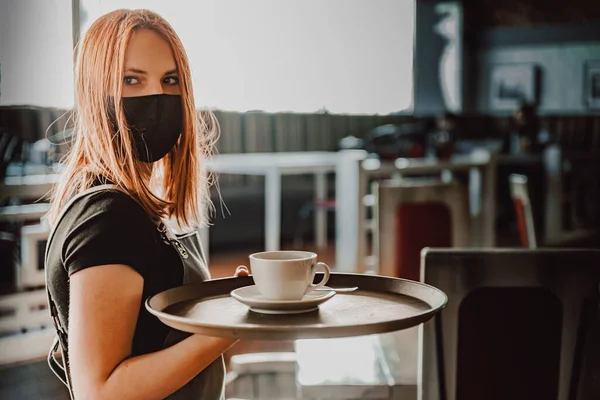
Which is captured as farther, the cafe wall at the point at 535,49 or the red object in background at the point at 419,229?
the cafe wall at the point at 535,49

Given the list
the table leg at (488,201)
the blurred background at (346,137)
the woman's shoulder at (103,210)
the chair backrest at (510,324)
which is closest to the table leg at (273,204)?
the blurred background at (346,137)

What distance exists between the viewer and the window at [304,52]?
9.73 ft

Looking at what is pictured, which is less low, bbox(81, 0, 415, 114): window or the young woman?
bbox(81, 0, 415, 114): window

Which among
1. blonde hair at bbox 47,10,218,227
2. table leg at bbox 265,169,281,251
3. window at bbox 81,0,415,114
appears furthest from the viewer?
table leg at bbox 265,169,281,251

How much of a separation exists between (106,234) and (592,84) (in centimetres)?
815

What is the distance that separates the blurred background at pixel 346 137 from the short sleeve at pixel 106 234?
0.30m

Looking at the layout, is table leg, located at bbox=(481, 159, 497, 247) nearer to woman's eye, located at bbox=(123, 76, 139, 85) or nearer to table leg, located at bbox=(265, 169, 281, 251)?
table leg, located at bbox=(265, 169, 281, 251)

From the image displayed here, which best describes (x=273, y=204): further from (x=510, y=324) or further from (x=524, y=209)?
(x=510, y=324)

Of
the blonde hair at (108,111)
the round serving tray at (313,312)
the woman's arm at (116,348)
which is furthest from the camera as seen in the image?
the blonde hair at (108,111)

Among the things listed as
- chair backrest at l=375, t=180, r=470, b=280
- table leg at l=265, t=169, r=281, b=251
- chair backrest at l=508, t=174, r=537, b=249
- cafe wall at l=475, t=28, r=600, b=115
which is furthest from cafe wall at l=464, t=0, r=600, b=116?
chair backrest at l=375, t=180, r=470, b=280

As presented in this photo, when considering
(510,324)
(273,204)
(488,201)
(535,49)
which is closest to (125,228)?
(510,324)

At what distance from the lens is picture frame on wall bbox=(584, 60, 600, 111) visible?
26.4ft

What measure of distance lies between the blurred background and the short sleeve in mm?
298

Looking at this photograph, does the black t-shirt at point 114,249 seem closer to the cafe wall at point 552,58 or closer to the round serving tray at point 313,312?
the round serving tray at point 313,312
